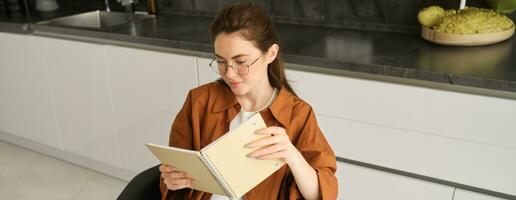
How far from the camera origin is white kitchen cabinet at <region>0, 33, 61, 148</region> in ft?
7.91

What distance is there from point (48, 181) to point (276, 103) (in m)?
1.86

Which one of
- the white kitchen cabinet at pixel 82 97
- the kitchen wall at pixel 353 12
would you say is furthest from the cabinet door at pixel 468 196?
the white kitchen cabinet at pixel 82 97

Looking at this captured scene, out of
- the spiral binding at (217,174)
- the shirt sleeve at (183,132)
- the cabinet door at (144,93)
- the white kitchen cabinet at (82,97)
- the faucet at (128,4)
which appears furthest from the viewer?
the faucet at (128,4)

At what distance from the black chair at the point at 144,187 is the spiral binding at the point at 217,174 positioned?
0.91 feet

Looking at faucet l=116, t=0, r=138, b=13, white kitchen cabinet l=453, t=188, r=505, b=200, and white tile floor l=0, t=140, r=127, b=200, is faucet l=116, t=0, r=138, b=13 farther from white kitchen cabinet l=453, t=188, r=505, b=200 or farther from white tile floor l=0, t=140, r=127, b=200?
white kitchen cabinet l=453, t=188, r=505, b=200

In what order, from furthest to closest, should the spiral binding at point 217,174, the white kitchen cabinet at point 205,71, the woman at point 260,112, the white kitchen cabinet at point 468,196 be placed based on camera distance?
the white kitchen cabinet at point 205,71 < the white kitchen cabinet at point 468,196 < the woman at point 260,112 < the spiral binding at point 217,174

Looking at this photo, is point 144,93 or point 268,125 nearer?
point 268,125

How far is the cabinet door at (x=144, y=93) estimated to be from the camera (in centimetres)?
198

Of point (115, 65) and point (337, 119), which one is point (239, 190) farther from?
point (115, 65)

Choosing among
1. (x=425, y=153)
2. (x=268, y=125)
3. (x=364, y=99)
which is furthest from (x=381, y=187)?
(x=268, y=125)

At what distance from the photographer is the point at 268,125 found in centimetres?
112

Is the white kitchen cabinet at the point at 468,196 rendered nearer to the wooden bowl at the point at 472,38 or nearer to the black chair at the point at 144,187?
the wooden bowl at the point at 472,38

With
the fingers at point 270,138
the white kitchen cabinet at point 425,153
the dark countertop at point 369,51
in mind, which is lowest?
the white kitchen cabinet at point 425,153

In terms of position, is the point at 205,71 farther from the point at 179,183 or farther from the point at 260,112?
the point at 179,183
